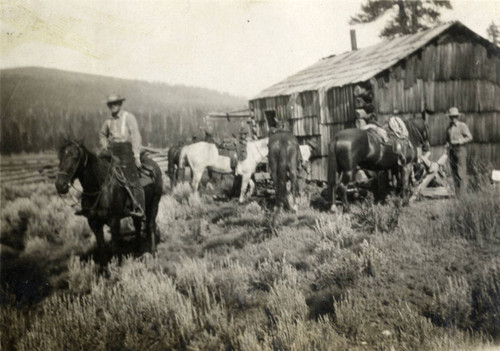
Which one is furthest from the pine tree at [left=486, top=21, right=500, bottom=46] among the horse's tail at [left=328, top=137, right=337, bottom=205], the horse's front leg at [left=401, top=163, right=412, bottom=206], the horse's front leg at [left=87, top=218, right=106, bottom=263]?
the horse's front leg at [left=87, top=218, right=106, bottom=263]

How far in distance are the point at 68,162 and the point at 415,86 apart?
346 inches

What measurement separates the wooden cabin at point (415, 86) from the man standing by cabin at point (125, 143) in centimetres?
426

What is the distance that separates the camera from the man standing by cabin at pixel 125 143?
455 centimetres

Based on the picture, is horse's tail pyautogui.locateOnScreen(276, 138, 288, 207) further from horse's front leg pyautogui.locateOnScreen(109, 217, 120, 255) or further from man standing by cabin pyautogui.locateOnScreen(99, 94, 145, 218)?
horse's front leg pyautogui.locateOnScreen(109, 217, 120, 255)

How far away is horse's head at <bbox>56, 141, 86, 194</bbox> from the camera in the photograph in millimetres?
4113

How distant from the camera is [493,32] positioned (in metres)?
5.69

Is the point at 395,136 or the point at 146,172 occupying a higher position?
the point at 395,136

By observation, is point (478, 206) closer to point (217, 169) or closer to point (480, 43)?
point (480, 43)

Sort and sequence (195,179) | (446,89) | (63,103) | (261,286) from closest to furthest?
(261,286)
(63,103)
(446,89)
(195,179)

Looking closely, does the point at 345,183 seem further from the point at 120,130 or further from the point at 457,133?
the point at 120,130

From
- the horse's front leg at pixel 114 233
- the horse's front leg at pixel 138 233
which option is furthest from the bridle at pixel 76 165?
the horse's front leg at pixel 138 233

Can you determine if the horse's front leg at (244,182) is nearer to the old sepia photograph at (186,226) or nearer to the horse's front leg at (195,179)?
the horse's front leg at (195,179)

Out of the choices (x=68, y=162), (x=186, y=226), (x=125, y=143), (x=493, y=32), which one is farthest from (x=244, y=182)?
(x=493, y=32)

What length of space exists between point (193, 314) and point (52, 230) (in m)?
2.37
